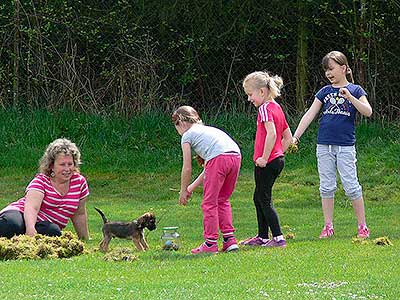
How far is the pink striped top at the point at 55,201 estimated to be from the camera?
952cm

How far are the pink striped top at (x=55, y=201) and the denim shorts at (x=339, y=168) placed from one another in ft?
7.69

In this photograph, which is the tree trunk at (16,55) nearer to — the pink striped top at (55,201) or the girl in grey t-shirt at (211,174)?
the pink striped top at (55,201)

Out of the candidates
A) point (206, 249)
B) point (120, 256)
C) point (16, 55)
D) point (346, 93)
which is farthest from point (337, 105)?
point (16, 55)

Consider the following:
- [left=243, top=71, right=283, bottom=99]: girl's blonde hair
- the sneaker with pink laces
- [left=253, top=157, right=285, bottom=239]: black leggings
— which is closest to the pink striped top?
the sneaker with pink laces

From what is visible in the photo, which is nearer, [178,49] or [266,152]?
[266,152]

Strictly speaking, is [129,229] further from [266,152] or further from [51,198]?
[266,152]

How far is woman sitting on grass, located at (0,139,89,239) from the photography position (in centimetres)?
930

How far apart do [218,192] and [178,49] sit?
9.27 meters

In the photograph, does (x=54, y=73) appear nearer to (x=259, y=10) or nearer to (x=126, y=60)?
(x=126, y=60)

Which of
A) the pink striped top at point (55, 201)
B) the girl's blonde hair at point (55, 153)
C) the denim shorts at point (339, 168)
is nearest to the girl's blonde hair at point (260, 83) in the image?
the denim shorts at point (339, 168)

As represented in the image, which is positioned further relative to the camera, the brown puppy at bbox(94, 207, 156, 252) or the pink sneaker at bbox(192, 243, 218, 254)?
the brown puppy at bbox(94, 207, 156, 252)

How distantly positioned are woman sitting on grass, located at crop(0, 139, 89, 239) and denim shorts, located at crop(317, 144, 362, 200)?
2.32m

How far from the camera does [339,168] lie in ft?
31.8

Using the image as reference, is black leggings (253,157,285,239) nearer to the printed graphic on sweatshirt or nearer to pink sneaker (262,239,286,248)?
pink sneaker (262,239,286,248)
